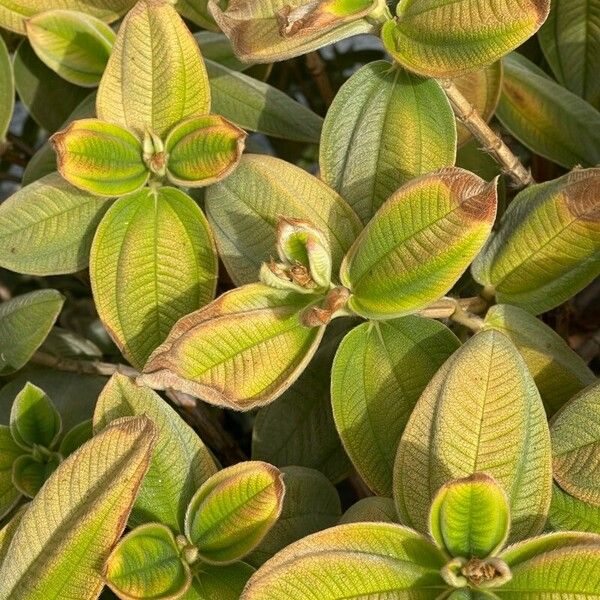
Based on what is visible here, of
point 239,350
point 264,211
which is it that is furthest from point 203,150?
point 239,350

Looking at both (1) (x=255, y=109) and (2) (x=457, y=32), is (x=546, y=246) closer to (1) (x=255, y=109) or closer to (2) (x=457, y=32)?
(2) (x=457, y=32)

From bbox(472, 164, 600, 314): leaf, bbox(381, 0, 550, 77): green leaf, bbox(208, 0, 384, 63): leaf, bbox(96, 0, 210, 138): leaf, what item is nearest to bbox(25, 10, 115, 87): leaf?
bbox(96, 0, 210, 138): leaf

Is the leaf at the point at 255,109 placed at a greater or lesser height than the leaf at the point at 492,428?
greater

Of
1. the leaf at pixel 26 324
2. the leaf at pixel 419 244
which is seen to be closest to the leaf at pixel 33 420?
the leaf at pixel 26 324

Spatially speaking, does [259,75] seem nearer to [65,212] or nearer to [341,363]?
[65,212]

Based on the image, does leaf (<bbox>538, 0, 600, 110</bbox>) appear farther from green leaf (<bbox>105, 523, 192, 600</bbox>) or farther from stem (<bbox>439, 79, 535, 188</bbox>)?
green leaf (<bbox>105, 523, 192, 600</bbox>)

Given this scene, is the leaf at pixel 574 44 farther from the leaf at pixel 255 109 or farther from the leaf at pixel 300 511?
the leaf at pixel 300 511

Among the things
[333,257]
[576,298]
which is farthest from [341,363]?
[576,298]
